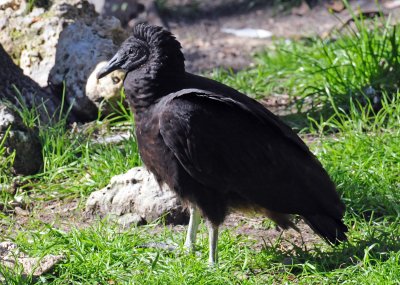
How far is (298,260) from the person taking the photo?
4465 mm

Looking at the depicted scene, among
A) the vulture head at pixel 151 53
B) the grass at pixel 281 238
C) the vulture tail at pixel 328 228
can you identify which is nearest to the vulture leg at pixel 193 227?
the grass at pixel 281 238

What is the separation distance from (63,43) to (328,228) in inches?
118

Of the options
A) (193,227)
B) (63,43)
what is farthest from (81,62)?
(193,227)

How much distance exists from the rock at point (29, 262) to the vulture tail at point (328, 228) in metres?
1.29

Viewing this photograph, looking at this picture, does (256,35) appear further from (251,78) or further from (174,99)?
(174,99)

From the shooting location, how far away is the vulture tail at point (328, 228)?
14.3 ft

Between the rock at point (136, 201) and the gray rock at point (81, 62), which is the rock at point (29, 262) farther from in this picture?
the gray rock at point (81, 62)

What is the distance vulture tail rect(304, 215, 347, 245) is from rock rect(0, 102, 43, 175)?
2.10 m

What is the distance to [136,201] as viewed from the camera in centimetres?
503

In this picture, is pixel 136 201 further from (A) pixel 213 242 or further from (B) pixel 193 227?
(A) pixel 213 242

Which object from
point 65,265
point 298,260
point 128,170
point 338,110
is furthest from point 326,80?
point 65,265

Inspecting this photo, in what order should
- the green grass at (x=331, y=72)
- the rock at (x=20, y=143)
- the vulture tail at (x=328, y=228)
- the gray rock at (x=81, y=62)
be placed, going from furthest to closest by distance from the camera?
the gray rock at (x=81, y=62) < the green grass at (x=331, y=72) < the rock at (x=20, y=143) < the vulture tail at (x=328, y=228)

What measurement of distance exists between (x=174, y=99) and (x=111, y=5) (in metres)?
4.63

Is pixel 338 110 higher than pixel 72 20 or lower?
lower
